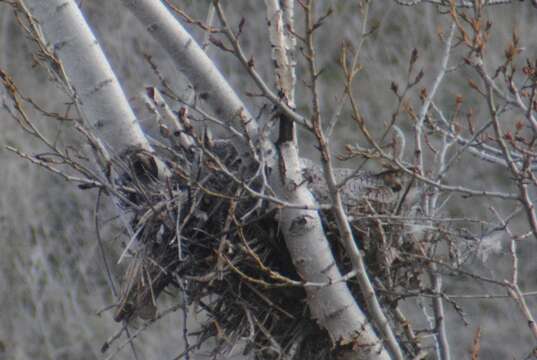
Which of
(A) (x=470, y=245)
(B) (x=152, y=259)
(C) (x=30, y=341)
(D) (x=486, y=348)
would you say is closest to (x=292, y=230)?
(B) (x=152, y=259)

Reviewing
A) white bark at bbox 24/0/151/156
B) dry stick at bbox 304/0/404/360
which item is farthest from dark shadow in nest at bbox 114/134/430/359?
dry stick at bbox 304/0/404/360

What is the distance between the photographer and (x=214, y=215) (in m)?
3.20

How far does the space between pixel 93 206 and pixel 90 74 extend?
722 cm

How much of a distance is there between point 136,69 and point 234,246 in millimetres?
9090

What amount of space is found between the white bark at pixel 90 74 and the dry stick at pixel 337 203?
0.64m

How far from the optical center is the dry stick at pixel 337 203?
264cm

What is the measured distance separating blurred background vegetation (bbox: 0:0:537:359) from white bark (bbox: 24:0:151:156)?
6858mm

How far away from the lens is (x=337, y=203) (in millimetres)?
2891

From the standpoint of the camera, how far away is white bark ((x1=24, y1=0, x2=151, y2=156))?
320 centimetres

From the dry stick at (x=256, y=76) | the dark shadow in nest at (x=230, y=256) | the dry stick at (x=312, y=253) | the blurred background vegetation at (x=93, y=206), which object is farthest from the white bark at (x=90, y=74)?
the blurred background vegetation at (x=93, y=206)

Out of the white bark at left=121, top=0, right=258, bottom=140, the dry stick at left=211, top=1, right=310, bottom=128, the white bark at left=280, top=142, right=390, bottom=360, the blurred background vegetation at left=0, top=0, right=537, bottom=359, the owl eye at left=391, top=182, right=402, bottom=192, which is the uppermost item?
the blurred background vegetation at left=0, top=0, right=537, bottom=359

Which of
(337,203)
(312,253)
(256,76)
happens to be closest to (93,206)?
(312,253)

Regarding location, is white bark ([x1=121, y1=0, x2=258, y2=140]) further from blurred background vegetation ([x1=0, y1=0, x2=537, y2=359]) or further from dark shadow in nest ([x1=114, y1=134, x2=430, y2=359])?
blurred background vegetation ([x1=0, y1=0, x2=537, y2=359])

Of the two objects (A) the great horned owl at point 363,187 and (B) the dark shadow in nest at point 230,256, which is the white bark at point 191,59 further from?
(A) the great horned owl at point 363,187
